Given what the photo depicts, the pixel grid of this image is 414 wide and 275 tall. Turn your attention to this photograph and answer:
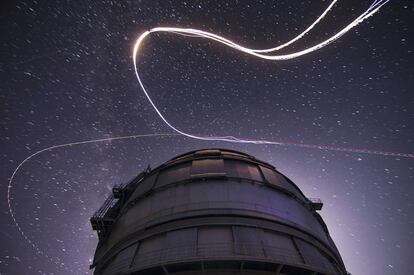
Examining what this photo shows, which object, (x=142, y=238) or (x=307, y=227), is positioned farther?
(x=307, y=227)

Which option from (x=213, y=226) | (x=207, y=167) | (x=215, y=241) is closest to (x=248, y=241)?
(x=215, y=241)

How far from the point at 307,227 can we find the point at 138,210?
7.13 m

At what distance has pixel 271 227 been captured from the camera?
10.3 metres

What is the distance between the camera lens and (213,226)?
9945 millimetres

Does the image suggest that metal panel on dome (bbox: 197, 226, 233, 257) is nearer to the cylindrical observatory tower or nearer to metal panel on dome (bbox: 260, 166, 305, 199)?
the cylindrical observatory tower

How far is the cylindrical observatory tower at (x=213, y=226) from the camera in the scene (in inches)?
339

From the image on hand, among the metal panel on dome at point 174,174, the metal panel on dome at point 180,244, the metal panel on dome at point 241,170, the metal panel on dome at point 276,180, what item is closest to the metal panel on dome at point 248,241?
the metal panel on dome at point 180,244

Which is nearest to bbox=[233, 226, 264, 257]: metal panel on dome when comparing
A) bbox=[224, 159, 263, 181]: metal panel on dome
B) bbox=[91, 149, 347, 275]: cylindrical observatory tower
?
bbox=[91, 149, 347, 275]: cylindrical observatory tower

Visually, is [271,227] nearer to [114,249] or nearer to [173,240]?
[173,240]

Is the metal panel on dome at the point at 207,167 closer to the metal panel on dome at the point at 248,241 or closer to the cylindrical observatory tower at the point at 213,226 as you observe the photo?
the cylindrical observatory tower at the point at 213,226

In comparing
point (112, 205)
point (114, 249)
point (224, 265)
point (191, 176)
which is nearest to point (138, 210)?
point (114, 249)

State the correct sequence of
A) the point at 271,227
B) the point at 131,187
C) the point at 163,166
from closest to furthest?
1. the point at 271,227
2. the point at 163,166
3. the point at 131,187

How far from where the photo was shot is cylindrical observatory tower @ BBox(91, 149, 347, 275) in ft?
28.2

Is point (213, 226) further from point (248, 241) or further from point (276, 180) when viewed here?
point (276, 180)
